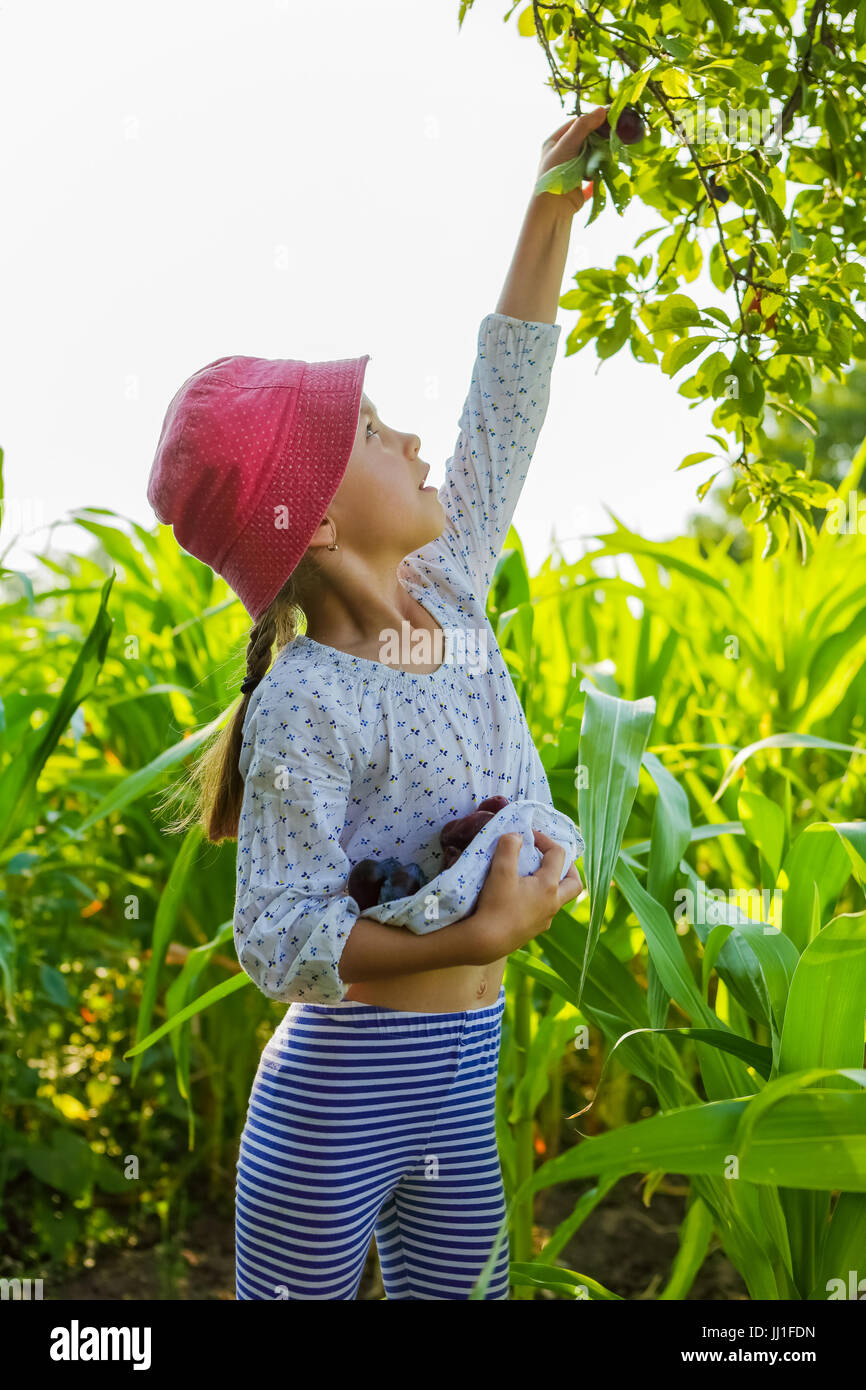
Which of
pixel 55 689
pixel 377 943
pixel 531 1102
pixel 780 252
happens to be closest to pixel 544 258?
pixel 780 252

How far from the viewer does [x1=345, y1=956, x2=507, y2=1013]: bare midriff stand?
2.61ft

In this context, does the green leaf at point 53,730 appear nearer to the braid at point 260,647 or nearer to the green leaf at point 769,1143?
the braid at point 260,647

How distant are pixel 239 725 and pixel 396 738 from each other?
15 cm

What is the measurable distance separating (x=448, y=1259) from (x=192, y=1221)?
892mm

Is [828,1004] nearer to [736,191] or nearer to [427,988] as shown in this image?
[427,988]

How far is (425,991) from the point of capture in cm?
80

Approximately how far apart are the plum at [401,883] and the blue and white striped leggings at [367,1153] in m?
0.11

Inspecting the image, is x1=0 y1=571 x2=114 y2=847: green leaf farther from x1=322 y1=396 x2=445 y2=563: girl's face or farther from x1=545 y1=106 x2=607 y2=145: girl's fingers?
x1=545 y1=106 x2=607 y2=145: girl's fingers

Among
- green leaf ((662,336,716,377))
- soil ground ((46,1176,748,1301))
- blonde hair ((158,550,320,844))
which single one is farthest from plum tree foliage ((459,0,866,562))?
soil ground ((46,1176,748,1301))

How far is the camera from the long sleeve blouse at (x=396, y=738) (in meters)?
0.71

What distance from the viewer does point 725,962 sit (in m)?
0.84

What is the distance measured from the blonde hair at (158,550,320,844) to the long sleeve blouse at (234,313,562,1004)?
6 centimetres

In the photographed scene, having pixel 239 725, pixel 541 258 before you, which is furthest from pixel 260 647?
pixel 541 258

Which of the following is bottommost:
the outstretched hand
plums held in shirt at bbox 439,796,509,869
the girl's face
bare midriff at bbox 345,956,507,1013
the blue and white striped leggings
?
the blue and white striped leggings
